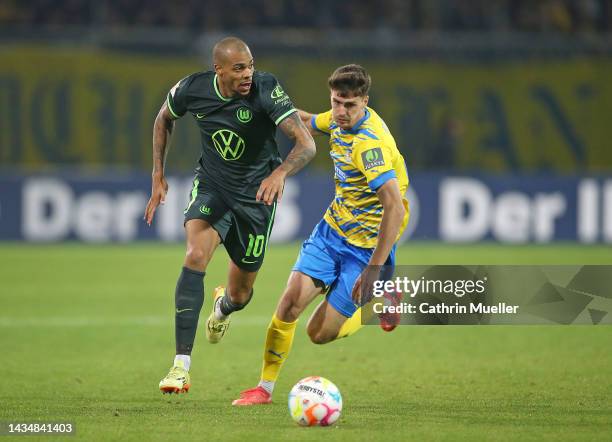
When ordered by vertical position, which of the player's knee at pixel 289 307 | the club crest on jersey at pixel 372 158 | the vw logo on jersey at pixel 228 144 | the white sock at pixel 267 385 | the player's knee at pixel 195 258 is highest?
the vw logo on jersey at pixel 228 144

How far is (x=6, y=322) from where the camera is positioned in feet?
35.3

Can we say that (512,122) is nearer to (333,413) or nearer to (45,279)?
(45,279)

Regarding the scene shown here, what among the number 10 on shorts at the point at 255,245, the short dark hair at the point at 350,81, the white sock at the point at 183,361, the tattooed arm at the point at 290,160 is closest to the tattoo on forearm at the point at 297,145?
the tattooed arm at the point at 290,160

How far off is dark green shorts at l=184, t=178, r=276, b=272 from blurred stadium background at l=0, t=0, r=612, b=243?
1041cm

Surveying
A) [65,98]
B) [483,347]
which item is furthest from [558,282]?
[65,98]

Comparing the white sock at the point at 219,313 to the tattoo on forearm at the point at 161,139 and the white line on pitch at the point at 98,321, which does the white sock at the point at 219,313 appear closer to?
the tattoo on forearm at the point at 161,139

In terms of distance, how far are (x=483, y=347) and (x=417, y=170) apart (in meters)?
9.11

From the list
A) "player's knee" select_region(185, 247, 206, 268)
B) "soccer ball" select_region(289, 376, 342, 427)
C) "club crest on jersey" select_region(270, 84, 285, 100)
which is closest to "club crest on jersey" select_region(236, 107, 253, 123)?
"club crest on jersey" select_region(270, 84, 285, 100)

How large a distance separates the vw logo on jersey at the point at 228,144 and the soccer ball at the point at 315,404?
6.03ft

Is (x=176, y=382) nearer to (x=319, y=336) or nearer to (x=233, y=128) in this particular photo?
(x=319, y=336)

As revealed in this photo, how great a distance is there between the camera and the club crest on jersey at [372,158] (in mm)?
6443

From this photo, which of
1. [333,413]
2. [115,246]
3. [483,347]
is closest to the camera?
[333,413]

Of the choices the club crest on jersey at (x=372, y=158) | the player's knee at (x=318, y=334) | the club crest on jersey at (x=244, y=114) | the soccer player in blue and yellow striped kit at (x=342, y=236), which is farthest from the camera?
the club crest on jersey at (x=244, y=114)

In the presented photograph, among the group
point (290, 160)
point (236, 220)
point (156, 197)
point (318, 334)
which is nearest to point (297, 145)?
point (290, 160)
